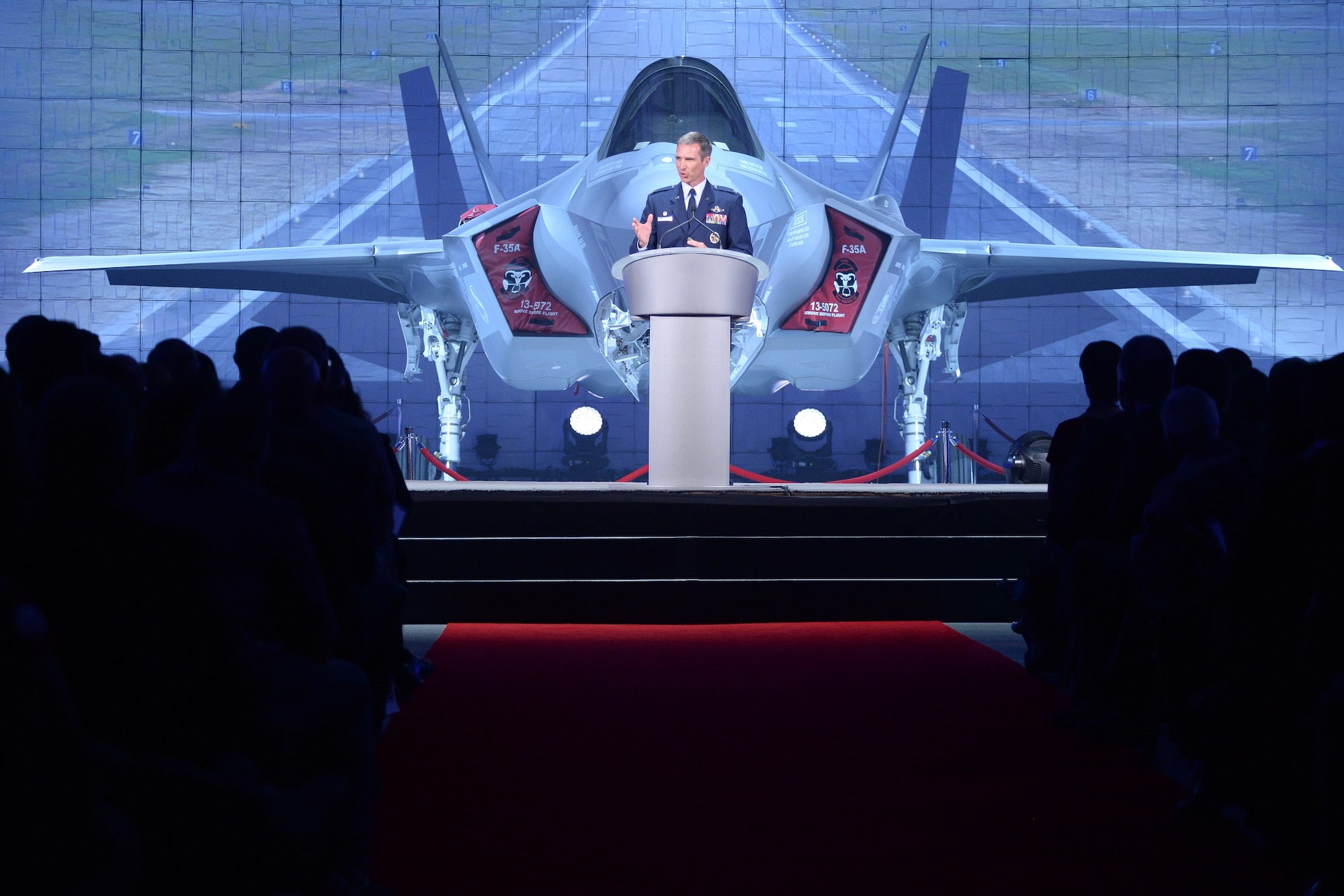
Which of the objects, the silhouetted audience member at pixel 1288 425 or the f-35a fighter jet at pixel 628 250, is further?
the f-35a fighter jet at pixel 628 250

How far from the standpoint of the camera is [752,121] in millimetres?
14227

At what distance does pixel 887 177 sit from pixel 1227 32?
5474 millimetres

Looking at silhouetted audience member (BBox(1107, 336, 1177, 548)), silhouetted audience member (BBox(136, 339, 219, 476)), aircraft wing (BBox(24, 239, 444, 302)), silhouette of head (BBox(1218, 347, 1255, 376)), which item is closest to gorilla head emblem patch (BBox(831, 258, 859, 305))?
aircraft wing (BBox(24, 239, 444, 302))

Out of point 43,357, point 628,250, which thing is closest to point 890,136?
point 628,250

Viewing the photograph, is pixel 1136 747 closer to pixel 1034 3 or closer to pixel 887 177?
pixel 887 177

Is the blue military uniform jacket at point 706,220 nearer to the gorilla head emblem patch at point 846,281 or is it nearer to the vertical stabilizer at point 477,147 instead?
the gorilla head emblem patch at point 846,281

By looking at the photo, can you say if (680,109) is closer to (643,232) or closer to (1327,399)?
(643,232)

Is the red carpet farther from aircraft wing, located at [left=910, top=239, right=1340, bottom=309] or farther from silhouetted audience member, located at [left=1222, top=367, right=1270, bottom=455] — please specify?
aircraft wing, located at [left=910, top=239, right=1340, bottom=309]

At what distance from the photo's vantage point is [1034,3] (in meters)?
15.0

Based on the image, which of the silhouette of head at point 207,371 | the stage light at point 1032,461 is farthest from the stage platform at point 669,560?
the stage light at point 1032,461

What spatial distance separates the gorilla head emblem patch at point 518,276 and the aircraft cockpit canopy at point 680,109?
1175 millimetres

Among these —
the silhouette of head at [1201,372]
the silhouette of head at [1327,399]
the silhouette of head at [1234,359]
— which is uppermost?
the silhouette of head at [1234,359]

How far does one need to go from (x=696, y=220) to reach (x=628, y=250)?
6.58 feet

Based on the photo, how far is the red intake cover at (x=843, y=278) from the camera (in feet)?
29.2
